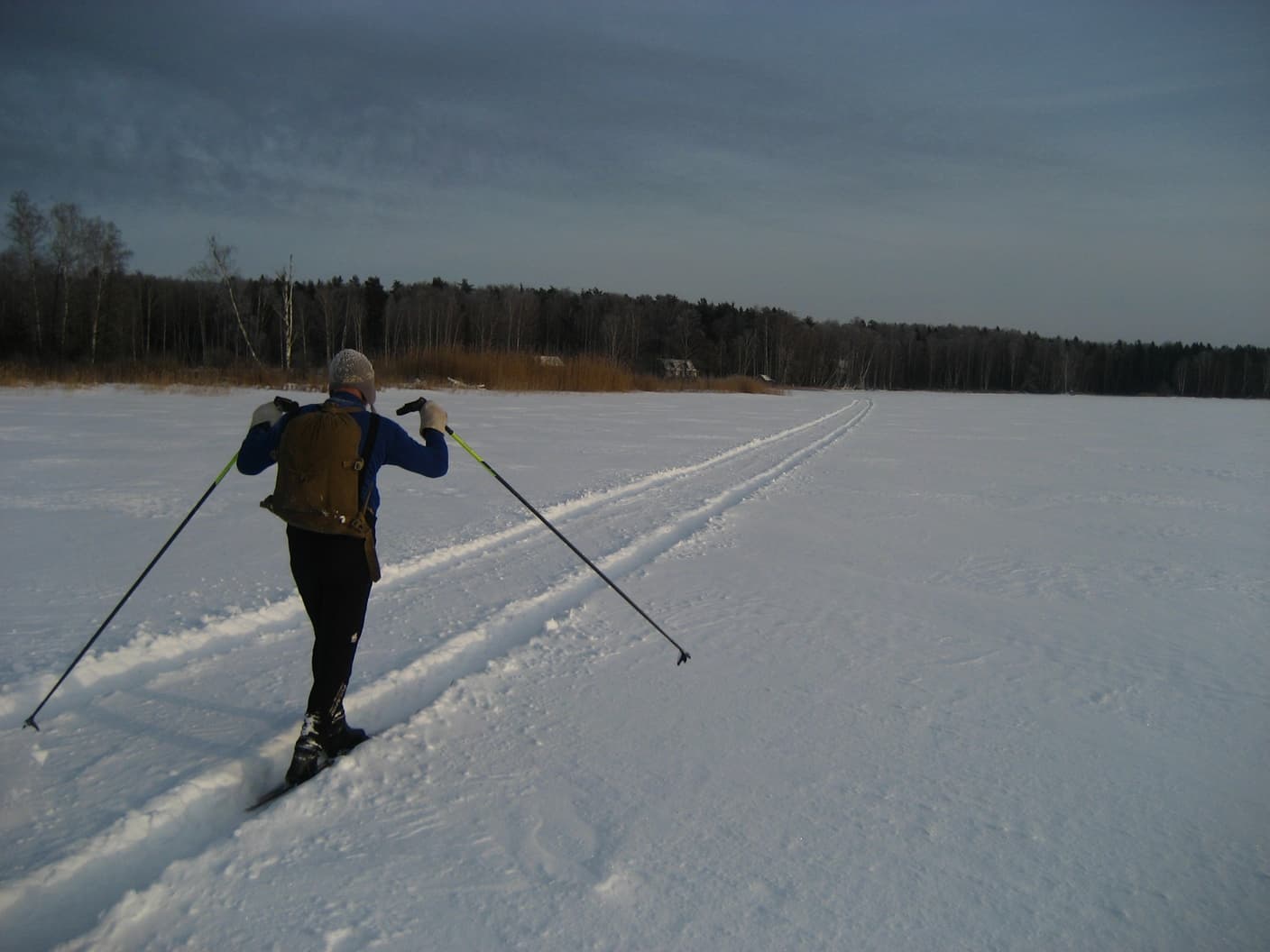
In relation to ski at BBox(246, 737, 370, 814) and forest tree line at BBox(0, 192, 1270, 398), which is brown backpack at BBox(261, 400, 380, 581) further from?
forest tree line at BBox(0, 192, 1270, 398)

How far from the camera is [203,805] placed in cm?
269

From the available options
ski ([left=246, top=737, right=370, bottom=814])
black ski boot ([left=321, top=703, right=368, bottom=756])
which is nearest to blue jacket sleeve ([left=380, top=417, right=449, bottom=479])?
black ski boot ([left=321, top=703, right=368, bottom=756])

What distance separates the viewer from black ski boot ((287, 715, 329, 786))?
112 inches

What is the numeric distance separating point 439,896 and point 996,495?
8.52 m

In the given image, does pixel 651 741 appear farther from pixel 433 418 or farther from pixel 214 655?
pixel 214 655

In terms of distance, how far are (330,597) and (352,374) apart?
0.82m

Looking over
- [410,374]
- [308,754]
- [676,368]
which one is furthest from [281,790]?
[676,368]

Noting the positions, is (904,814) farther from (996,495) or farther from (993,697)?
(996,495)

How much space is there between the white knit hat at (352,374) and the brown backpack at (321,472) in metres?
0.20

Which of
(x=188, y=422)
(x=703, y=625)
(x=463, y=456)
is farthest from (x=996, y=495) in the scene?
(x=188, y=422)

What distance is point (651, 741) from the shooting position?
3213 mm

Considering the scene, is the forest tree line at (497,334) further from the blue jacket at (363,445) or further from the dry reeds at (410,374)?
the blue jacket at (363,445)

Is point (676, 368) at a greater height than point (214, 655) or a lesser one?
greater

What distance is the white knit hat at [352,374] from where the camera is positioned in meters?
3.06
